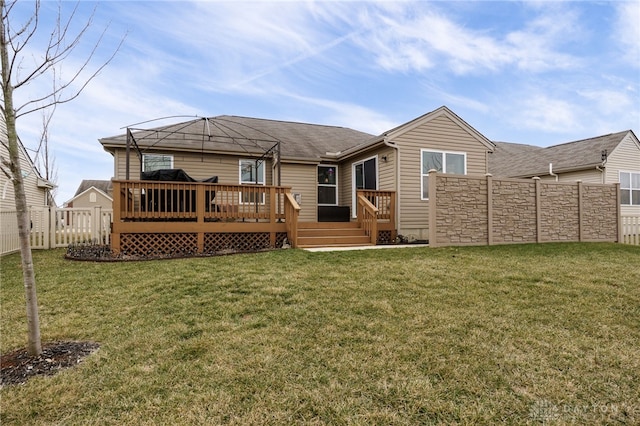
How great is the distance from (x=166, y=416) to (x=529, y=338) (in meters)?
3.11

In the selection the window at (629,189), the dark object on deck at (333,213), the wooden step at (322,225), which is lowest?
the wooden step at (322,225)

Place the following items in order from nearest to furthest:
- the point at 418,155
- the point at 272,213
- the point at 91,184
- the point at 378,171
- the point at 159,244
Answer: the point at 159,244 < the point at 272,213 < the point at 418,155 < the point at 378,171 < the point at 91,184

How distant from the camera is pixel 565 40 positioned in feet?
38.3

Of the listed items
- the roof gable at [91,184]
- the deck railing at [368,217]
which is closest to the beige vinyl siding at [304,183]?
the deck railing at [368,217]

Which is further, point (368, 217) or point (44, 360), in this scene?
point (368, 217)

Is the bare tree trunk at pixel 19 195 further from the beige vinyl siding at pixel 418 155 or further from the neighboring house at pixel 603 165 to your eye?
the neighboring house at pixel 603 165

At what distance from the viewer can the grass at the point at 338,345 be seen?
2.16m

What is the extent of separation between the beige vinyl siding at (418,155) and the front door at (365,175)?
1.20 meters

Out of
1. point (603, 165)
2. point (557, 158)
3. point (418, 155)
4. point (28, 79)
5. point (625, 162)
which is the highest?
point (557, 158)

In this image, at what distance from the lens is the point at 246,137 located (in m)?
12.5

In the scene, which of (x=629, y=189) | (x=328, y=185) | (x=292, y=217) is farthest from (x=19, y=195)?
(x=629, y=189)

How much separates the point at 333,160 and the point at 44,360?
37.0 ft

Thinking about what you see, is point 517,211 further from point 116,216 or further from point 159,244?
point 116,216

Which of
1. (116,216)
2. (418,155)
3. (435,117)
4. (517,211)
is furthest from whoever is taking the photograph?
(435,117)
